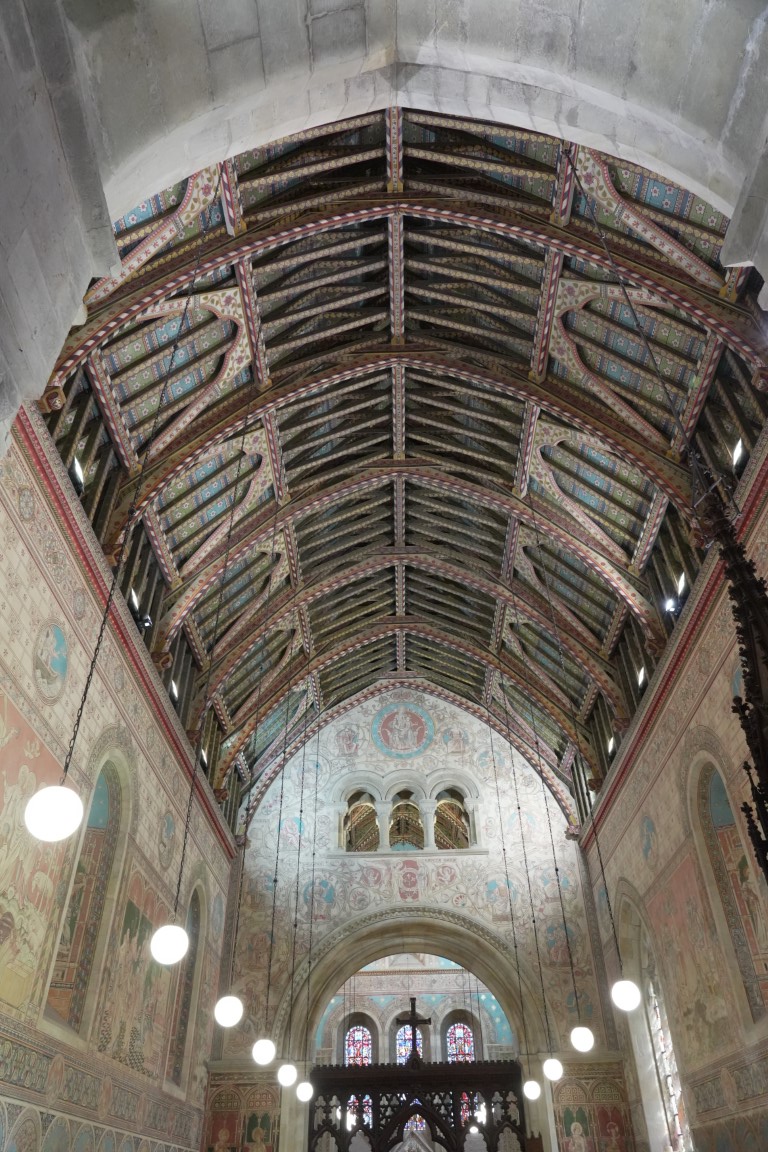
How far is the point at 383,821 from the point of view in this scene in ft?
61.4

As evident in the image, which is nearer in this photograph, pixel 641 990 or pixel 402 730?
pixel 641 990

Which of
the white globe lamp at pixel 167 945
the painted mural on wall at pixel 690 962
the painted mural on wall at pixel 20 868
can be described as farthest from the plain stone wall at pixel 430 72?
the painted mural on wall at pixel 690 962

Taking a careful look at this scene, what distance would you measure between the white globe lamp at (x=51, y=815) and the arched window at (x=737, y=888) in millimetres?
7973

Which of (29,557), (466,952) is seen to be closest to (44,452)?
(29,557)

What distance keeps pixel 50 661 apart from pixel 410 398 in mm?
7433

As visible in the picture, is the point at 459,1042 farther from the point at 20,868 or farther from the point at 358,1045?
the point at 20,868

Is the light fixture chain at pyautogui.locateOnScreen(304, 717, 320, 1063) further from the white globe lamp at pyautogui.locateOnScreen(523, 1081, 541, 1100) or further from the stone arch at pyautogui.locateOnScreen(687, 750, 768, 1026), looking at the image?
the stone arch at pyautogui.locateOnScreen(687, 750, 768, 1026)

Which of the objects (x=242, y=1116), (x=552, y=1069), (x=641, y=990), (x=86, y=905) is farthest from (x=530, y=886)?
(x=86, y=905)

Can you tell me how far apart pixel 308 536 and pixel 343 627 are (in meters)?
3.62

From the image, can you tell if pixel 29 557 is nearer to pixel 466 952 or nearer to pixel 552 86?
pixel 552 86

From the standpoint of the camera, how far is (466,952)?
17.4 m

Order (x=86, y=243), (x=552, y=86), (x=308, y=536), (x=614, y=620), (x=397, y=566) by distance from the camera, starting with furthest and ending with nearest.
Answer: (x=397, y=566) < (x=308, y=536) < (x=614, y=620) < (x=552, y=86) < (x=86, y=243)

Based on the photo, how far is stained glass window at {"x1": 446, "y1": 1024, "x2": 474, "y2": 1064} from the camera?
25750 millimetres

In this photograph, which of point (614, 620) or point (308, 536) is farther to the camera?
point (308, 536)
